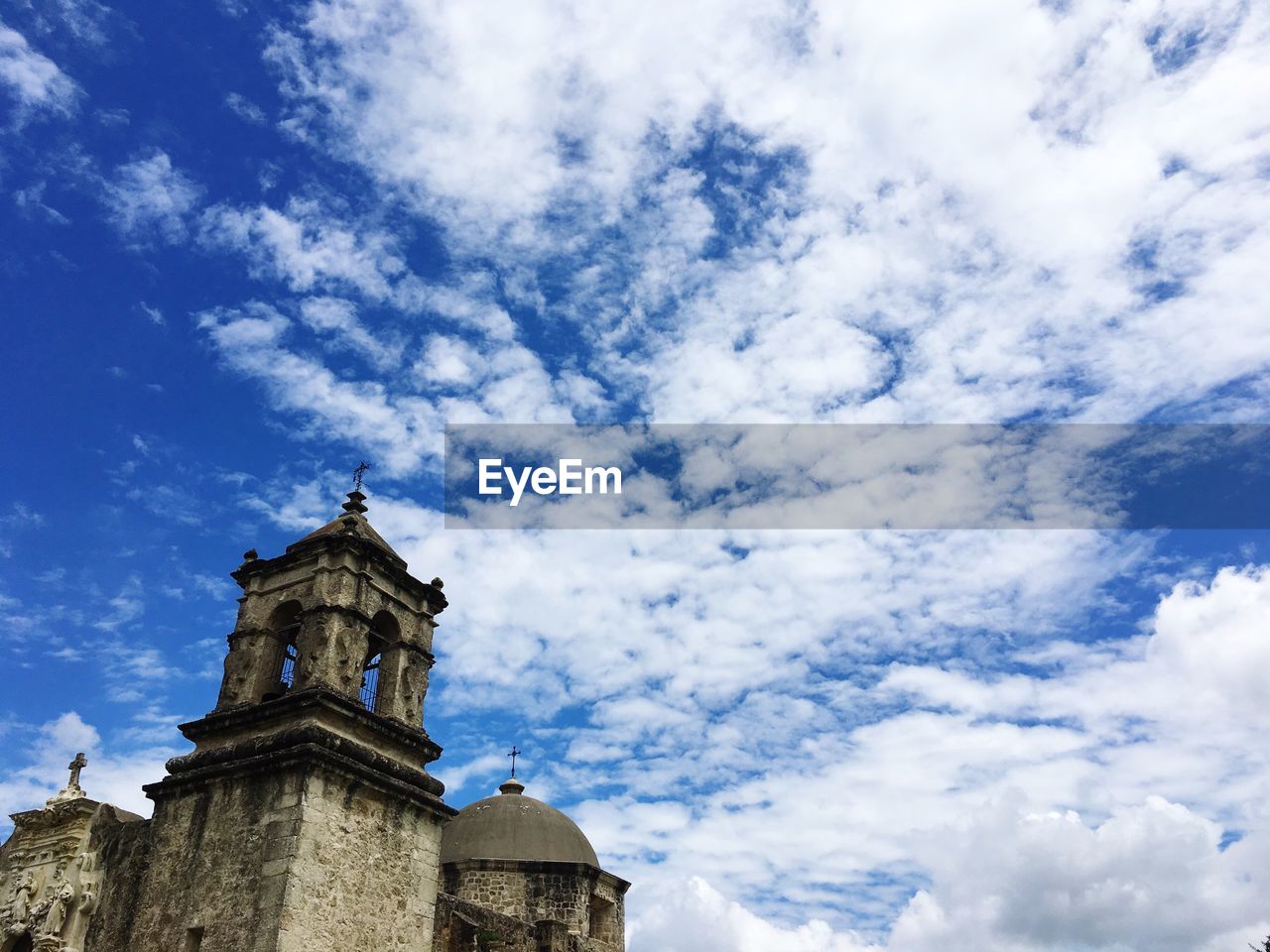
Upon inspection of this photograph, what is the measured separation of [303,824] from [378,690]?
274cm

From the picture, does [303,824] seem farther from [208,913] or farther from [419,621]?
[419,621]

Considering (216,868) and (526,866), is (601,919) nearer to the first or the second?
(526,866)

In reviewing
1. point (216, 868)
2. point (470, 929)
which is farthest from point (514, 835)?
point (216, 868)

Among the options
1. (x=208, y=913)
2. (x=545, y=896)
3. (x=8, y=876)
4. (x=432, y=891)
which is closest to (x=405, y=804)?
(x=432, y=891)

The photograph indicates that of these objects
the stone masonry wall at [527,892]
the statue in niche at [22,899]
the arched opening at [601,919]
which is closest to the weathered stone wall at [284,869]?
the statue in niche at [22,899]

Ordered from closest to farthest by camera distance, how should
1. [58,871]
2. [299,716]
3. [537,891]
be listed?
[299,716]
[58,871]
[537,891]

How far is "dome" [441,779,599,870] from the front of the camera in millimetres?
22578

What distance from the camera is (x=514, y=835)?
22.9 meters

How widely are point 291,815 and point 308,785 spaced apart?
375 mm

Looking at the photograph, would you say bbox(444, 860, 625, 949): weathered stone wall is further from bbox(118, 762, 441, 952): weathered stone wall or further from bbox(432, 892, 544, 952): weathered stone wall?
bbox(118, 762, 441, 952): weathered stone wall

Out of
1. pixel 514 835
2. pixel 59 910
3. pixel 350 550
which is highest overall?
pixel 350 550

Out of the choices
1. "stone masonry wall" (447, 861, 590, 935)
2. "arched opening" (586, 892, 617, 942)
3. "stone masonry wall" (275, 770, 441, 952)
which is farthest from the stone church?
"arched opening" (586, 892, 617, 942)

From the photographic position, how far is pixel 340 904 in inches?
501

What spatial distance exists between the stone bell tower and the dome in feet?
27.4
